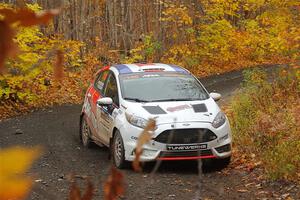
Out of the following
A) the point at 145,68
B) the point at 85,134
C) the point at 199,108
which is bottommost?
the point at 85,134

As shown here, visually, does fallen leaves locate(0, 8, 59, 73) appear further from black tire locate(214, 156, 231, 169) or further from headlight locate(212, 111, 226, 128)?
black tire locate(214, 156, 231, 169)

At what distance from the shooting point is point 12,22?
0.91 meters

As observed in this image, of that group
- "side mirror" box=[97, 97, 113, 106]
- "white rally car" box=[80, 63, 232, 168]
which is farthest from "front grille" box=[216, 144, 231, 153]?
"side mirror" box=[97, 97, 113, 106]

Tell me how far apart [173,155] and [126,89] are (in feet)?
5.12

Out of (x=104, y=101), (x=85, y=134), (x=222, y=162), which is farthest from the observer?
(x=85, y=134)

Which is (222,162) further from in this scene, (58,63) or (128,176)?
(58,63)

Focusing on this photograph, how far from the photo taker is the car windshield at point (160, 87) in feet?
29.9

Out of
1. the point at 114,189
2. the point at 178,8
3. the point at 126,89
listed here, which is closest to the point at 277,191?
the point at 126,89

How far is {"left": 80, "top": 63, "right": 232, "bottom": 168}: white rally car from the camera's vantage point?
8.32 m

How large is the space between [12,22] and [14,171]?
24 centimetres

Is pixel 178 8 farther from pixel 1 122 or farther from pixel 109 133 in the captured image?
pixel 109 133

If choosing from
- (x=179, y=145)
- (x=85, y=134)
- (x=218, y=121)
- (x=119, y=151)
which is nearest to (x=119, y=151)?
(x=119, y=151)

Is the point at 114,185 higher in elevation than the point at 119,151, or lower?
higher

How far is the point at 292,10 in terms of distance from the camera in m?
11.3
